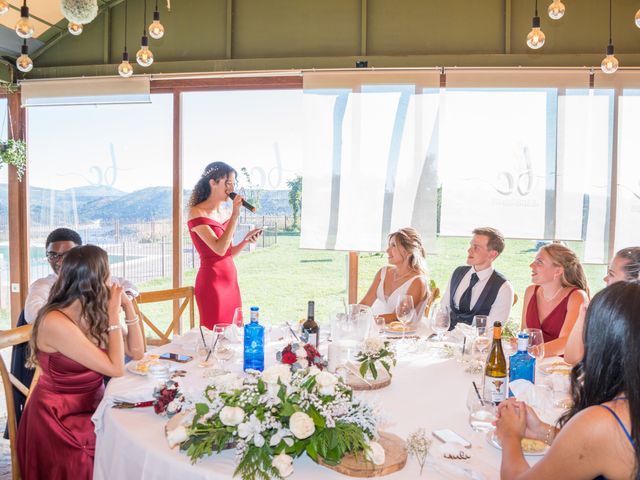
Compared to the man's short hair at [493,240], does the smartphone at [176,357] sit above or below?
below

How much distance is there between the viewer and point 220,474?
131 centimetres

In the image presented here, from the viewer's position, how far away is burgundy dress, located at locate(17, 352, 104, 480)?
1.98 metres

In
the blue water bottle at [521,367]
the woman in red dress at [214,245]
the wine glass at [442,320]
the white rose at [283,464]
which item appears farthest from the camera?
the woman in red dress at [214,245]

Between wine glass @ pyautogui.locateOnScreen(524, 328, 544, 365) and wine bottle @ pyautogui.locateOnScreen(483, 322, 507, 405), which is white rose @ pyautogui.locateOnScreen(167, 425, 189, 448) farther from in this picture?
wine glass @ pyautogui.locateOnScreen(524, 328, 544, 365)

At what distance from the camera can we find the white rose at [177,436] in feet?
4.45

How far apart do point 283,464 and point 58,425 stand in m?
1.22

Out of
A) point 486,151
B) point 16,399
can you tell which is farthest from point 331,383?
point 486,151

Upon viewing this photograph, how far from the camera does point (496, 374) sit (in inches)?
70.1

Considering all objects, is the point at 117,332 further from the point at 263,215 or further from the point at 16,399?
A: the point at 263,215

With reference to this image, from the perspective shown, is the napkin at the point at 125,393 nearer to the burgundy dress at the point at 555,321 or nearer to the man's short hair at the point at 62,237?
the man's short hair at the point at 62,237

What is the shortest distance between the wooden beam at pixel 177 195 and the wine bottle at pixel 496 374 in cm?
370

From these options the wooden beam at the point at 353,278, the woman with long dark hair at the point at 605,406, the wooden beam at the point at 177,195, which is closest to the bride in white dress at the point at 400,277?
the wooden beam at the point at 353,278

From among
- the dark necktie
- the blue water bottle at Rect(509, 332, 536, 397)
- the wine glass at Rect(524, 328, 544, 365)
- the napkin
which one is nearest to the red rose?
the napkin

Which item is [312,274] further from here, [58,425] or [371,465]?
[371,465]
